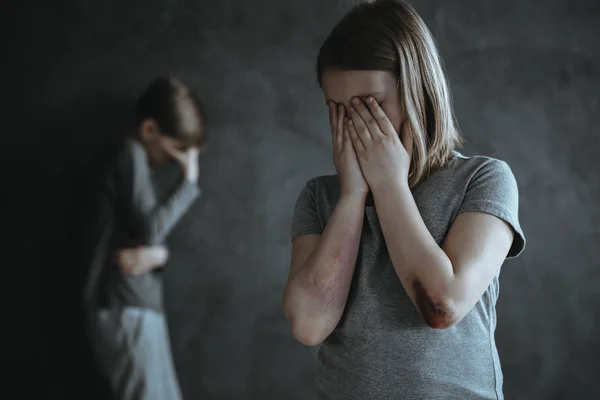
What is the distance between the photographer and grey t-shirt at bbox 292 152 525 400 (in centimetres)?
69

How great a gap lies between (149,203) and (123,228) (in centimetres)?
10

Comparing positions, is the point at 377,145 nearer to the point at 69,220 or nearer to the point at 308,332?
the point at 308,332

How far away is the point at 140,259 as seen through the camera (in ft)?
5.38

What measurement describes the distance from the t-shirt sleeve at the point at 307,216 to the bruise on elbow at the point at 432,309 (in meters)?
0.20

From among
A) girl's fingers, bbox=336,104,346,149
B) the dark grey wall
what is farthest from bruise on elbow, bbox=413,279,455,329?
the dark grey wall

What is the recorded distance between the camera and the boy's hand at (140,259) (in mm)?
1618

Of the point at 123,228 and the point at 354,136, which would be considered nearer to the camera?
the point at 354,136

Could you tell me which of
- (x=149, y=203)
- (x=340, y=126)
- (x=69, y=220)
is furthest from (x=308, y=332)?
(x=69, y=220)

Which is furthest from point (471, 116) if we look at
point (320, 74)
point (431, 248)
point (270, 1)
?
point (431, 248)

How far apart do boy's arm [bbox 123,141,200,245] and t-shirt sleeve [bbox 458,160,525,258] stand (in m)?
1.10

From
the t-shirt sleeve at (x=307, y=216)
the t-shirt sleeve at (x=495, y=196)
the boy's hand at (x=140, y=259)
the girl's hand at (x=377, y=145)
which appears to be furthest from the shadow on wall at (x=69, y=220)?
the t-shirt sleeve at (x=495, y=196)

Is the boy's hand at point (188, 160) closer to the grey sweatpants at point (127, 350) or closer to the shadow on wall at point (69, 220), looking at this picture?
the shadow on wall at point (69, 220)

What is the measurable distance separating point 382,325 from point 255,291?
1.09 m

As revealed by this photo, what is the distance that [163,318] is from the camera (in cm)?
168
